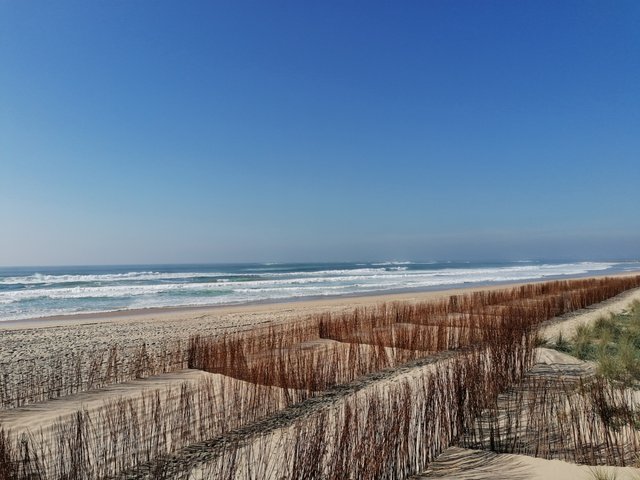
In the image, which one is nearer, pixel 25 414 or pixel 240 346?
pixel 25 414

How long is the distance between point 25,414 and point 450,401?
16.2 ft

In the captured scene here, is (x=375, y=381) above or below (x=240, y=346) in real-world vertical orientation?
below

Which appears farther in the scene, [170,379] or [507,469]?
[170,379]

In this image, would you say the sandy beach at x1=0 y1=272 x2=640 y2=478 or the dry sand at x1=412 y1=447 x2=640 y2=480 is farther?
the sandy beach at x1=0 y1=272 x2=640 y2=478

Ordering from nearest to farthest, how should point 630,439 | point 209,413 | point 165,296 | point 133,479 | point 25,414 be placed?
point 133,479
point 630,439
point 209,413
point 25,414
point 165,296

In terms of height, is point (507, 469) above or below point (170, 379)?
above

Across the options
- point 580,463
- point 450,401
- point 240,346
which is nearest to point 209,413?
point 240,346

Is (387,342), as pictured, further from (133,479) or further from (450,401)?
(133,479)

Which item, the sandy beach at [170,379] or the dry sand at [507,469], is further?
the sandy beach at [170,379]

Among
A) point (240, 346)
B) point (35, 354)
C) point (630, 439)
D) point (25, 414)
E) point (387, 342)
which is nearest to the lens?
point (630, 439)

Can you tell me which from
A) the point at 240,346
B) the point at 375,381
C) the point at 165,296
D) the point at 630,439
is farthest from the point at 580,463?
the point at 165,296

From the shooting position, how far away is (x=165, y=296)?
2583 centimetres

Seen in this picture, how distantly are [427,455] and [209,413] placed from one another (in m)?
2.32

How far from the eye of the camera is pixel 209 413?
4668 millimetres
